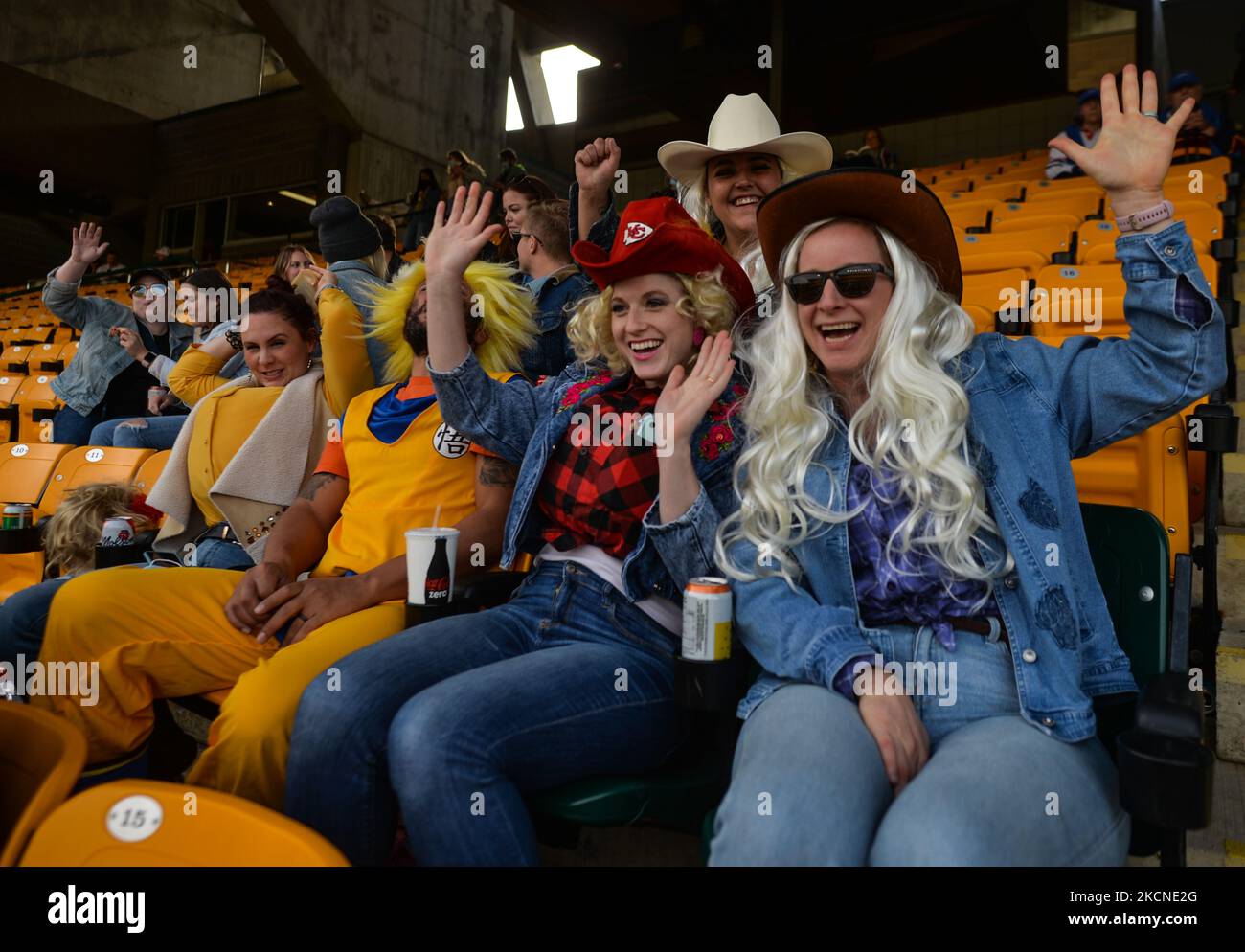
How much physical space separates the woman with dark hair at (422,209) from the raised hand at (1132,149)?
5.56 m

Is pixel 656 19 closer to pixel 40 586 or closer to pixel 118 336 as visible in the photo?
pixel 118 336

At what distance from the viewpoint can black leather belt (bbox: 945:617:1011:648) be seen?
1383 millimetres

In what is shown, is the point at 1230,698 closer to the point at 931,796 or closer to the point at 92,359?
the point at 931,796

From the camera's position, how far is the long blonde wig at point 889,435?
1.39 metres

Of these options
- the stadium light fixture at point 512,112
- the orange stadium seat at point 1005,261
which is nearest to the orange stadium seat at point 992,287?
the orange stadium seat at point 1005,261

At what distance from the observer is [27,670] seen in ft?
6.51

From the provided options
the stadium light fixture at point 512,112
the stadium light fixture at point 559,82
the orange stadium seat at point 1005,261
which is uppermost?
the stadium light fixture at point 559,82

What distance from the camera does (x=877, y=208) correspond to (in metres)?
1.55

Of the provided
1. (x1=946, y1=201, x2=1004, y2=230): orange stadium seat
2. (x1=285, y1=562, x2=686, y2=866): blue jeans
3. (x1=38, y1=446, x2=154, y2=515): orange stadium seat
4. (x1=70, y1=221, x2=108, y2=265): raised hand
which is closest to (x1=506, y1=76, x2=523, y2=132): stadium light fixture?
(x1=946, y1=201, x2=1004, y2=230): orange stadium seat

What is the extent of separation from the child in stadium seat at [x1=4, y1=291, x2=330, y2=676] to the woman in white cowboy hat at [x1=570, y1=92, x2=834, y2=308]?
102 cm

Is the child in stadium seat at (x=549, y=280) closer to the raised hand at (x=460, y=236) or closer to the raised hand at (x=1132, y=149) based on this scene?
the raised hand at (x=460, y=236)
